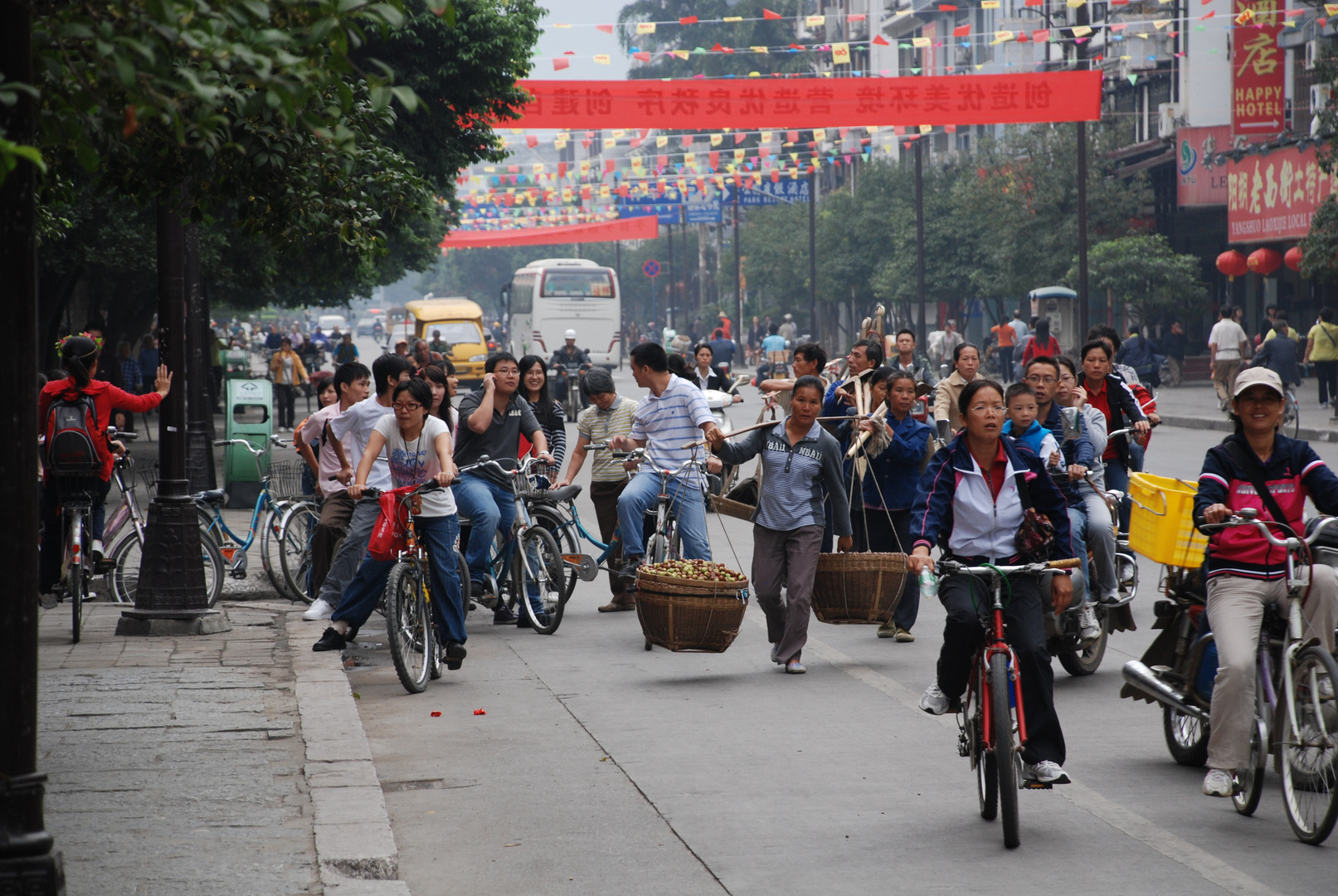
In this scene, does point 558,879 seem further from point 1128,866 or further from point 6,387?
point 6,387

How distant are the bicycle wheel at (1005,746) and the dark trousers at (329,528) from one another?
575 centimetres

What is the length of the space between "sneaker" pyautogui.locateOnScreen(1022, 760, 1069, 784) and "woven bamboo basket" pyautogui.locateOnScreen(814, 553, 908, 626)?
9.74 feet

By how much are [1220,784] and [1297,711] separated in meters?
0.40

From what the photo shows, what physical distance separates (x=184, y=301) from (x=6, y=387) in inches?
242

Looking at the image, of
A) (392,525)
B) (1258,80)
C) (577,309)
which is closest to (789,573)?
(392,525)

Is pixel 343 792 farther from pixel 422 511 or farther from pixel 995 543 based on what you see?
pixel 422 511

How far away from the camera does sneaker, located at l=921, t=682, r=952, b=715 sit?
5703 millimetres

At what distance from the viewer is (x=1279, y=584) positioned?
5.46 metres

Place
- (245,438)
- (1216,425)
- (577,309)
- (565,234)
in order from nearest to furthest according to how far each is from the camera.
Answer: (245,438) → (1216,425) → (577,309) → (565,234)

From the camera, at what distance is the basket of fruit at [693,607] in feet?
26.8

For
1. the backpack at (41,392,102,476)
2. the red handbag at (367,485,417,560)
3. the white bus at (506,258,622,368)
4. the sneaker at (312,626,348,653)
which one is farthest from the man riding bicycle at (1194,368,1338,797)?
the white bus at (506,258,622,368)

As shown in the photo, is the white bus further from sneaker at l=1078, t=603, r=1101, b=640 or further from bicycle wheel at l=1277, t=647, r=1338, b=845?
bicycle wheel at l=1277, t=647, r=1338, b=845

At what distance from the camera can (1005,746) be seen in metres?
5.15

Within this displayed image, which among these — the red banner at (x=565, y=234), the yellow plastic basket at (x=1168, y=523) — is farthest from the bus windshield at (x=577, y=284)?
the yellow plastic basket at (x=1168, y=523)
